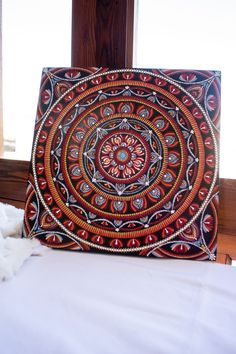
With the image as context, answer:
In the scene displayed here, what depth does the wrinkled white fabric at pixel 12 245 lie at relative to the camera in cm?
61

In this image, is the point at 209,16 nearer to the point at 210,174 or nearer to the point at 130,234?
the point at 210,174

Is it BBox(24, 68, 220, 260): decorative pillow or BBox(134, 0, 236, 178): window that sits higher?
BBox(134, 0, 236, 178): window

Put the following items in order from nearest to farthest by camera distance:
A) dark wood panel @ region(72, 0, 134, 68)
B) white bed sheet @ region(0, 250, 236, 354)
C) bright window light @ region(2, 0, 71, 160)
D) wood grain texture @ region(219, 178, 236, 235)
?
1. white bed sheet @ region(0, 250, 236, 354)
2. wood grain texture @ region(219, 178, 236, 235)
3. dark wood panel @ region(72, 0, 134, 68)
4. bright window light @ region(2, 0, 71, 160)

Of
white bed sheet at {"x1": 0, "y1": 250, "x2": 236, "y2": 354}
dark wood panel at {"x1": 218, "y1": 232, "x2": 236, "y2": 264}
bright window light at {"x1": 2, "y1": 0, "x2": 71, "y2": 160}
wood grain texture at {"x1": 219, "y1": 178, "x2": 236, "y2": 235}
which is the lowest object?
dark wood panel at {"x1": 218, "y1": 232, "x2": 236, "y2": 264}

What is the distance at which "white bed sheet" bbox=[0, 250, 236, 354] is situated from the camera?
41cm

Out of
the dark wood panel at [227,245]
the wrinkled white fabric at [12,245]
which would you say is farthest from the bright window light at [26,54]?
the dark wood panel at [227,245]

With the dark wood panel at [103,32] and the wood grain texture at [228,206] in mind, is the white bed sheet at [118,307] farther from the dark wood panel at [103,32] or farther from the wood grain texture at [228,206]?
the dark wood panel at [103,32]

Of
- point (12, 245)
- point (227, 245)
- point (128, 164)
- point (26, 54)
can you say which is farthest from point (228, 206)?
point (26, 54)

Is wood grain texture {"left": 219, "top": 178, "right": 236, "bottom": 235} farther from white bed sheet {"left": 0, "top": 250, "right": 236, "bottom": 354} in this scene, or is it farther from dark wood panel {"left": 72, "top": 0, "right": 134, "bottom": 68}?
dark wood panel {"left": 72, "top": 0, "right": 134, "bottom": 68}

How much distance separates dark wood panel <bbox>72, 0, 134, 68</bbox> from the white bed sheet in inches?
27.3

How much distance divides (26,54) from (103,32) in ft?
1.30

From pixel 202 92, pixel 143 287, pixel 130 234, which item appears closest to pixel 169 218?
pixel 130 234

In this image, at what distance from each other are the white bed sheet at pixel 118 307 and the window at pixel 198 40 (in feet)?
1.48

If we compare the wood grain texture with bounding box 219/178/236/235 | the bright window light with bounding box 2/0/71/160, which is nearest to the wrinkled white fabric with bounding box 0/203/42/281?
the bright window light with bounding box 2/0/71/160
